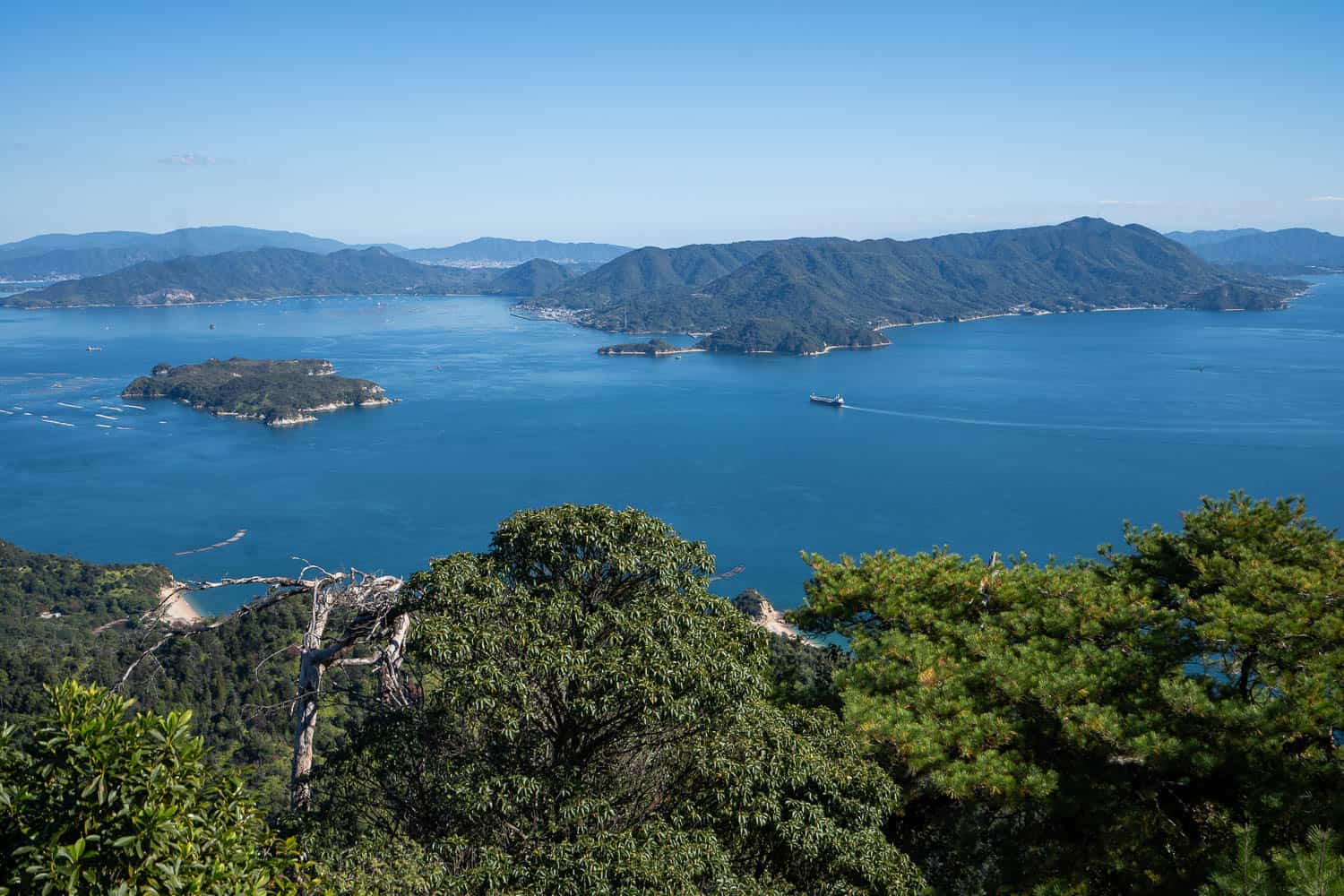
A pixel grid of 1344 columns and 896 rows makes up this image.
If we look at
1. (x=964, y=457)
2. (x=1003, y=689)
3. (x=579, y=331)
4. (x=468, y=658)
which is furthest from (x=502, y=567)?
(x=579, y=331)

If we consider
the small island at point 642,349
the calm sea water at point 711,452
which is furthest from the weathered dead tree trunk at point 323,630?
the small island at point 642,349

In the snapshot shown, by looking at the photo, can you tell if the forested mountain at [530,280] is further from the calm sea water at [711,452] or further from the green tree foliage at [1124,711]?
the green tree foliage at [1124,711]

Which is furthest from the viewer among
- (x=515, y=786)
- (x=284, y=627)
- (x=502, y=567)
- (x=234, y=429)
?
(x=234, y=429)

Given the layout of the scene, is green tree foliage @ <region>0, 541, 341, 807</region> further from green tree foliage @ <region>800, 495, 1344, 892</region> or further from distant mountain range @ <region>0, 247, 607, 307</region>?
distant mountain range @ <region>0, 247, 607, 307</region>

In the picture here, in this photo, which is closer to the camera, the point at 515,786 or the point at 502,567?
the point at 515,786

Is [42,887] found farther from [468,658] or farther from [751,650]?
[751,650]

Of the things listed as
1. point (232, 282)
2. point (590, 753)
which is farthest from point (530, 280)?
point (590, 753)

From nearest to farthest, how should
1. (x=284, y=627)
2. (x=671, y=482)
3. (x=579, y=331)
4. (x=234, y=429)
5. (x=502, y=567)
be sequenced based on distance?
(x=502, y=567), (x=284, y=627), (x=671, y=482), (x=234, y=429), (x=579, y=331)

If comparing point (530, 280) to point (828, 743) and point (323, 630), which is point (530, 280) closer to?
point (323, 630)
